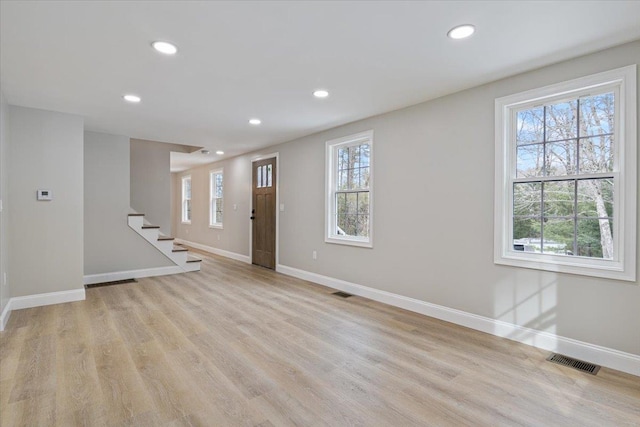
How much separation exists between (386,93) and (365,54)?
3.08 feet

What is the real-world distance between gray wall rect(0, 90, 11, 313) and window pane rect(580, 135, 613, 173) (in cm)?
544

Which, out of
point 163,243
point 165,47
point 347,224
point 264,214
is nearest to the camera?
point 165,47

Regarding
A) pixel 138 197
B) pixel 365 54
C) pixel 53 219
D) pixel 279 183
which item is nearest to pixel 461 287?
pixel 365 54

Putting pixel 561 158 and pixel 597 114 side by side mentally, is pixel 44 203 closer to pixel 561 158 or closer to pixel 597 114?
pixel 561 158

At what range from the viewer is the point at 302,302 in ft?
13.9

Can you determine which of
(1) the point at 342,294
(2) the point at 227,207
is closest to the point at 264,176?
(2) the point at 227,207

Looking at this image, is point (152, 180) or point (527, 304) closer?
point (527, 304)

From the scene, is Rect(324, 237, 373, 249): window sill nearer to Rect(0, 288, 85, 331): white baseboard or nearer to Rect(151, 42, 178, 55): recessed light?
Rect(151, 42, 178, 55): recessed light

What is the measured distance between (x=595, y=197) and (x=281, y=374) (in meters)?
2.81

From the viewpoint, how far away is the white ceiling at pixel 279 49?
205cm

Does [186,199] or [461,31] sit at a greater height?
[461,31]

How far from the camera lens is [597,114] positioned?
→ 104 inches

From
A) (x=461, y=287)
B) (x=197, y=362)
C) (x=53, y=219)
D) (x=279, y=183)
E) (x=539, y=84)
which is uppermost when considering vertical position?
(x=539, y=84)

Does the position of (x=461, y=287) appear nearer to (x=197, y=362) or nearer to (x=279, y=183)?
(x=197, y=362)
